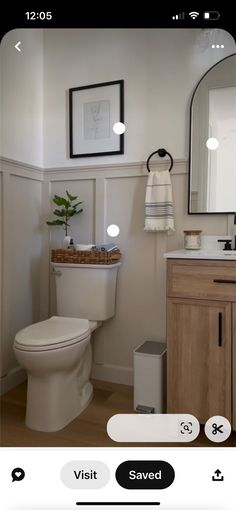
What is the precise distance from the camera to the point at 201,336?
3.51 feet

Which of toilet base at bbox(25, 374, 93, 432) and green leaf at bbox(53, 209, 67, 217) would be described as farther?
green leaf at bbox(53, 209, 67, 217)

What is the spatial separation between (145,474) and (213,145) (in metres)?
1.17

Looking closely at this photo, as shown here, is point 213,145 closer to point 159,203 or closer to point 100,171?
point 159,203

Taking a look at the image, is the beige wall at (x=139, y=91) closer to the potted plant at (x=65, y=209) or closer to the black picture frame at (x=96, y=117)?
the black picture frame at (x=96, y=117)

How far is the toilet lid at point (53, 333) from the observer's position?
111 cm

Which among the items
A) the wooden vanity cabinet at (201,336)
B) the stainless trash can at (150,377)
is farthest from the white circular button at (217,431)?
the stainless trash can at (150,377)

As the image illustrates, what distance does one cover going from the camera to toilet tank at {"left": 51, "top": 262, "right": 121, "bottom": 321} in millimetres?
1405

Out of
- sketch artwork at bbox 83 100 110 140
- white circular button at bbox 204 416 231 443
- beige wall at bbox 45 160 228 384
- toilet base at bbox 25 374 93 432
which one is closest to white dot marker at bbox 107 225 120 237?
beige wall at bbox 45 160 228 384

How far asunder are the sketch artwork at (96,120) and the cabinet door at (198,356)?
78 cm

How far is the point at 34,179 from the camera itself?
1398mm

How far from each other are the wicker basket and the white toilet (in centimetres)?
2

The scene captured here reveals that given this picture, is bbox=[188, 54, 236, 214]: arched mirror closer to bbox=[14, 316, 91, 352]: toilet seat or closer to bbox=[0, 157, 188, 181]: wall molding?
bbox=[0, 157, 188, 181]: wall molding
